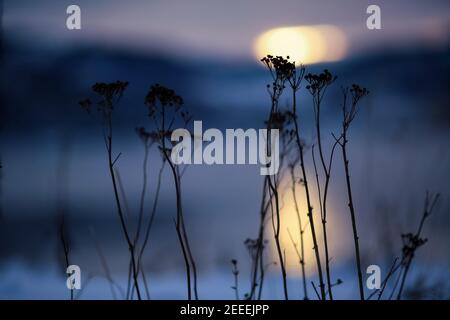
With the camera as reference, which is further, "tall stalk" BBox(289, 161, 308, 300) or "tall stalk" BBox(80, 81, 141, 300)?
"tall stalk" BBox(289, 161, 308, 300)

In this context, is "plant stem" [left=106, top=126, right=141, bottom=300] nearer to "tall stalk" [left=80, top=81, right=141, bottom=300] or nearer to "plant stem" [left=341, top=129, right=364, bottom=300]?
"tall stalk" [left=80, top=81, right=141, bottom=300]

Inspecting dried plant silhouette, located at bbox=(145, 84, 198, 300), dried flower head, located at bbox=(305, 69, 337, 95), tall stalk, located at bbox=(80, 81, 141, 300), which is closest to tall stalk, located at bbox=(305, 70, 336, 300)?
dried flower head, located at bbox=(305, 69, 337, 95)

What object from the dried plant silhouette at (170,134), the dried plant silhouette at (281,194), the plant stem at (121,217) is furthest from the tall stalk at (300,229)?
the plant stem at (121,217)

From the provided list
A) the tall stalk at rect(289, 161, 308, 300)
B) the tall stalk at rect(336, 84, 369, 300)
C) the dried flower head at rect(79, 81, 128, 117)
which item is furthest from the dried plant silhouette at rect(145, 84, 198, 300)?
the tall stalk at rect(336, 84, 369, 300)

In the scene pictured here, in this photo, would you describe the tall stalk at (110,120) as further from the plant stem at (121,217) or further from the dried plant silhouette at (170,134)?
the dried plant silhouette at (170,134)

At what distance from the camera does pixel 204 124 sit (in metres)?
2.54

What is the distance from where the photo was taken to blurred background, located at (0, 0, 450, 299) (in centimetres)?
251

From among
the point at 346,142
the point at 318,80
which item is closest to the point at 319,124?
the point at 346,142

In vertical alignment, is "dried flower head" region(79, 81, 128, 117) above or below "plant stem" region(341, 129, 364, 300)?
above

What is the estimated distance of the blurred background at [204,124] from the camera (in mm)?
2508

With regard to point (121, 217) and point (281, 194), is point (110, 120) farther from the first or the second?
point (281, 194)

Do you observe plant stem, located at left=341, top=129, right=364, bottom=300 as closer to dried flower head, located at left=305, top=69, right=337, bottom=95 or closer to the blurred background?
the blurred background

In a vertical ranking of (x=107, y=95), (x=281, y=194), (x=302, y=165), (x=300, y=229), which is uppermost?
(x=107, y=95)
